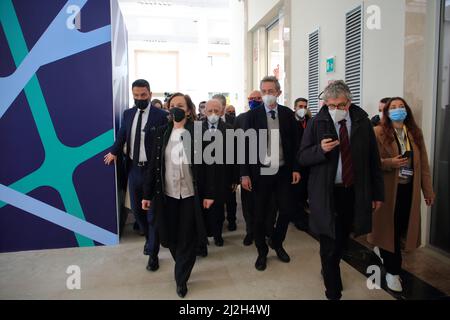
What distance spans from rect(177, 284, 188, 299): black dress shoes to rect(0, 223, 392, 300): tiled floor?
0.14 ft

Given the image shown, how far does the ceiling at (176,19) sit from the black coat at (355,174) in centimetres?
1083

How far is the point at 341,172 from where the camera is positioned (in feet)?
7.98

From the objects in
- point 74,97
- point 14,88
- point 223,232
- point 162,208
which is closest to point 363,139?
point 162,208

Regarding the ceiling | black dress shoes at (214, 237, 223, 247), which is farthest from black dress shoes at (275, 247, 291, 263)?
the ceiling

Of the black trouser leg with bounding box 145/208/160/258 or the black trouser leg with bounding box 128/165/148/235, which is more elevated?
the black trouser leg with bounding box 128/165/148/235

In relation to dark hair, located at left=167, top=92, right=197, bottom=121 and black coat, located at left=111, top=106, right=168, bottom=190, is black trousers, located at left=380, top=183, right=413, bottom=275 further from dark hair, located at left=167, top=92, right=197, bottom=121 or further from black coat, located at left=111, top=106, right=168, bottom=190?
black coat, located at left=111, top=106, right=168, bottom=190

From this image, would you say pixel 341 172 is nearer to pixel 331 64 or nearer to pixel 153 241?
pixel 153 241

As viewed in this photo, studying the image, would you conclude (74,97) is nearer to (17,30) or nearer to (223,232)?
(17,30)

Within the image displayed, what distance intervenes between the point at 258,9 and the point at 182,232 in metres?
6.85

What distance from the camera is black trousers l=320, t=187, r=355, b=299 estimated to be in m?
2.48

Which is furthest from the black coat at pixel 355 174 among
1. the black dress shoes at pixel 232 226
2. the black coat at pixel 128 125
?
the black dress shoes at pixel 232 226

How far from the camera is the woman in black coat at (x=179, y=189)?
8.93 feet

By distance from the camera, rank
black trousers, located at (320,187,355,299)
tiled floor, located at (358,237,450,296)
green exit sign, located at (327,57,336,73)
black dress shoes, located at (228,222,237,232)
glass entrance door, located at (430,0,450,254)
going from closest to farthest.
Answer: black trousers, located at (320,187,355,299)
tiled floor, located at (358,237,450,296)
glass entrance door, located at (430,0,450,254)
black dress shoes, located at (228,222,237,232)
green exit sign, located at (327,57,336,73)

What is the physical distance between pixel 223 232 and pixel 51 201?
2012 mm
